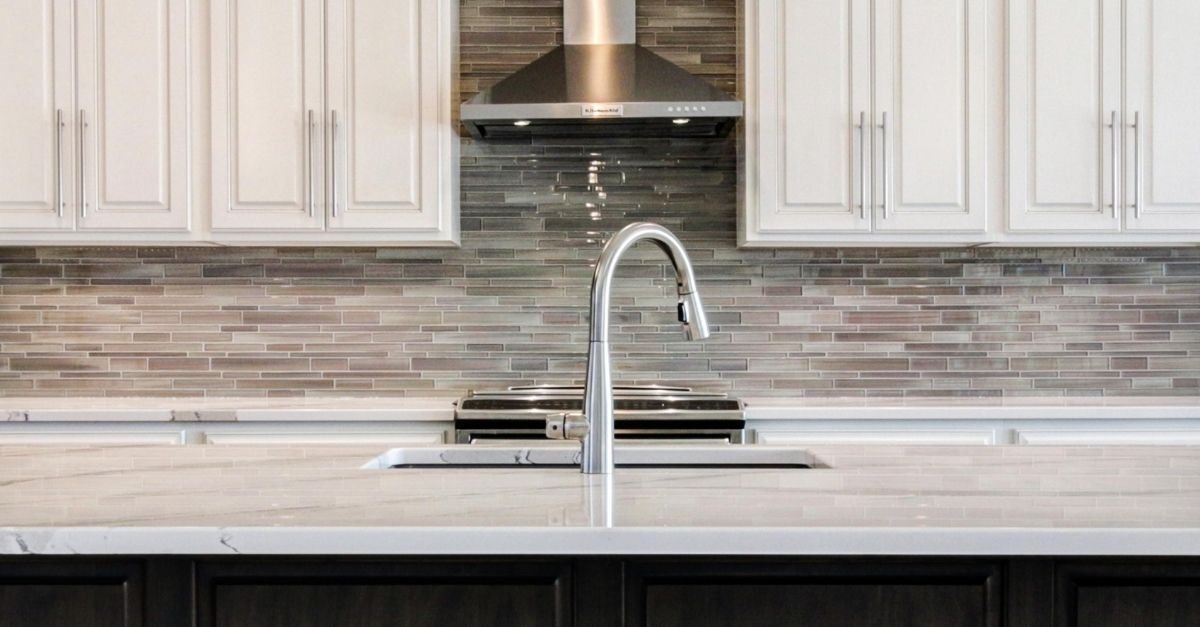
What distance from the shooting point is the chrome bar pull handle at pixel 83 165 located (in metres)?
3.10

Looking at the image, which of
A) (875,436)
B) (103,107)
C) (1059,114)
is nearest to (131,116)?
(103,107)

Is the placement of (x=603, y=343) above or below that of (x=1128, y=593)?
above

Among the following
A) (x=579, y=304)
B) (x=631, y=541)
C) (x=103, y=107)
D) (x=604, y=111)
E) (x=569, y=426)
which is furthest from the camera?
(x=579, y=304)

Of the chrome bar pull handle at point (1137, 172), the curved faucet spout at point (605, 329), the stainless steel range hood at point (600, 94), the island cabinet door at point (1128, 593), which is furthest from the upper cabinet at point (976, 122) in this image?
the island cabinet door at point (1128, 593)

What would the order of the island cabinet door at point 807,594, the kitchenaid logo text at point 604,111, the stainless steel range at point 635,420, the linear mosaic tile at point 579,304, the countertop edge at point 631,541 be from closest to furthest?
the countertop edge at point 631,541 < the island cabinet door at point 807,594 < the stainless steel range at point 635,420 < the kitchenaid logo text at point 604,111 < the linear mosaic tile at point 579,304

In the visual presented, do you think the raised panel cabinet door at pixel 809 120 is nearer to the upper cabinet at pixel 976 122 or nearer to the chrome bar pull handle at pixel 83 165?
the upper cabinet at pixel 976 122

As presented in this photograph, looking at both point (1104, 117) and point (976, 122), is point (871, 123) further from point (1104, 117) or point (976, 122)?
point (1104, 117)

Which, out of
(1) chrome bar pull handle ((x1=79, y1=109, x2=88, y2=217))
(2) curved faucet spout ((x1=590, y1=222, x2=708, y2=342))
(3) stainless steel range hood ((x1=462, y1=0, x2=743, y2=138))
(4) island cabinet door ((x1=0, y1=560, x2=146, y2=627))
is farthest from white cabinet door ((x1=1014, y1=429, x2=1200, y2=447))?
(1) chrome bar pull handle ((x1=79, y1=109, x2=88, y2=217))

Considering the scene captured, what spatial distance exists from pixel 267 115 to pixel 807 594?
8.36 feet

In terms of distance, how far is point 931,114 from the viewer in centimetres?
311

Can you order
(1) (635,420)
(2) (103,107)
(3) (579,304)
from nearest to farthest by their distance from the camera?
(1) (635,420) < (2) (103,107) < (3) (579,304)

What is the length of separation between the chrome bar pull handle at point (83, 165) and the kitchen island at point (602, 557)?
2.12 meters

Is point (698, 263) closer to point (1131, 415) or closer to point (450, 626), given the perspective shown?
point (1131, 415)

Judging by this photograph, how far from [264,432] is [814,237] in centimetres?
181
